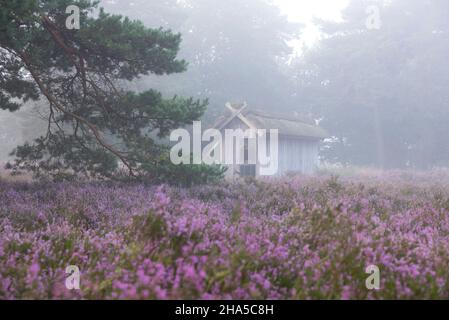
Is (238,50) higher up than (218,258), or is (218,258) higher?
(238,50)

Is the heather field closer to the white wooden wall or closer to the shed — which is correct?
the shed

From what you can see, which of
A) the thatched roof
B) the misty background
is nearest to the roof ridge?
the thatched roof

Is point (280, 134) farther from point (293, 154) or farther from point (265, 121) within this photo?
point (293, 154)

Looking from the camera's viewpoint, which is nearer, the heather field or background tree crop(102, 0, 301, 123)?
the heather field

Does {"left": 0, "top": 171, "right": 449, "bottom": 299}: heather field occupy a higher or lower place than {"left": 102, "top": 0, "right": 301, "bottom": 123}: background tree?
lower

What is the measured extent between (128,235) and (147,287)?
6.61ft

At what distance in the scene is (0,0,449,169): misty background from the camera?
39.5 meters

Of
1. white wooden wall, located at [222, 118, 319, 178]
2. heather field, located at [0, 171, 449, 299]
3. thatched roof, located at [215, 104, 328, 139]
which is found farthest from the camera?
white wooden wall, located at [222, 118, 319, 178]

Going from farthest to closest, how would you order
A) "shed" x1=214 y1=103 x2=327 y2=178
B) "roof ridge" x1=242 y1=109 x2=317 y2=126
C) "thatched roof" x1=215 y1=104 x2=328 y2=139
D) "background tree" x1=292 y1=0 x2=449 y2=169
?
"background tree" x1=292 y1=0 x2=449 y2=169
"roof ridge" x1=242 y1=109 x2=317 y2=126
"shed" x1=214 y1=103 x2=327 y2=178
"thatched roof" x1=215 y1=104 x2=328 y2=139

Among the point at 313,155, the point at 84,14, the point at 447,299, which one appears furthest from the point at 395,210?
the point at 313,155

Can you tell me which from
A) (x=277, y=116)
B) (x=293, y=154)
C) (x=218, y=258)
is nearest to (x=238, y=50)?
(x=277, y=116)

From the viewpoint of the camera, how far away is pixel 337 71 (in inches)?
1726

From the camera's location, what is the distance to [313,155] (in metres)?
28.5
